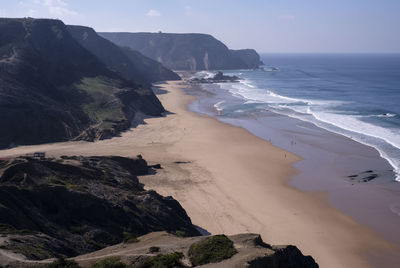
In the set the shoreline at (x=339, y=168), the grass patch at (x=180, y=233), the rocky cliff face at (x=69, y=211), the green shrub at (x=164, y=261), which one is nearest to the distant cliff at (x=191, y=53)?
the shoreline at (x=339, y=168)

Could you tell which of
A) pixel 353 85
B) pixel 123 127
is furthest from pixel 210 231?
pixel 353 85

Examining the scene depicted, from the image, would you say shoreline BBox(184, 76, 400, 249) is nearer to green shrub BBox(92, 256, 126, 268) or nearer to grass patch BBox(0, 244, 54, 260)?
green shrub BBox(92, 256, 126, 268)

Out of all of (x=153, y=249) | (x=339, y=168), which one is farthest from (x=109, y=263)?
(x=339, y=168)

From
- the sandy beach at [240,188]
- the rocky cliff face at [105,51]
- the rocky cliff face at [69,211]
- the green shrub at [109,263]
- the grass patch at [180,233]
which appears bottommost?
the sandy beach at [240,188]

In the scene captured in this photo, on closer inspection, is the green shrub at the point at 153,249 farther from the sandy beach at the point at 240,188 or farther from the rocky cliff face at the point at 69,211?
the sandy beach at the point at 240,188

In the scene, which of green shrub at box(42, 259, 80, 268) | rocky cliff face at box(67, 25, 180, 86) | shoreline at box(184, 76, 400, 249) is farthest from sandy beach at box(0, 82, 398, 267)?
rocky cliff face at box(67, 25, 180, 86)

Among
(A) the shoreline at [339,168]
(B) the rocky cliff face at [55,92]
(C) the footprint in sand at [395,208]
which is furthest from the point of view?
(B) the rocky cliff face at [55,92]
